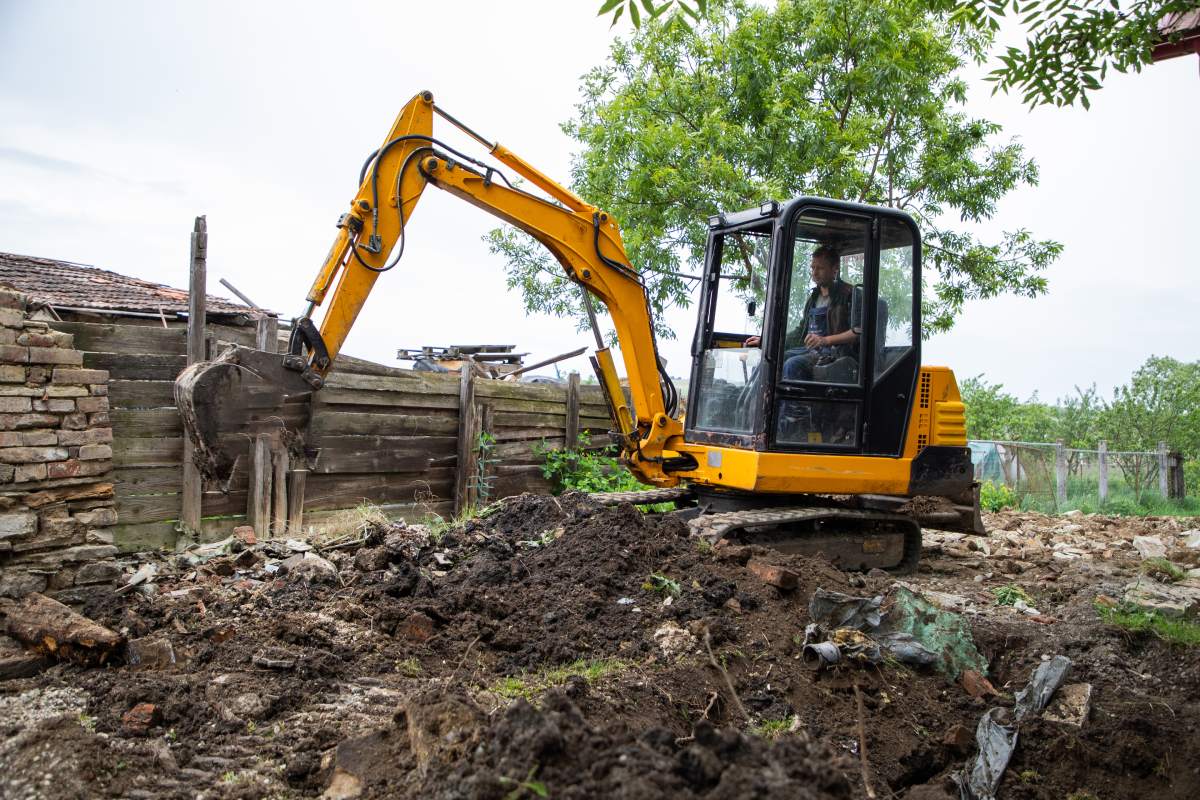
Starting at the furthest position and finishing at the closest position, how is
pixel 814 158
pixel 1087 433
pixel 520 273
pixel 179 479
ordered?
pixel 1087 433
pixel 520 273
pixel 814 158
pixel 179 479

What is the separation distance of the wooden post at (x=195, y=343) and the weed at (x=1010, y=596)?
6468 millimetres

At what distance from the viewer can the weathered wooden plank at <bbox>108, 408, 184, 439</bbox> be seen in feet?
21.5

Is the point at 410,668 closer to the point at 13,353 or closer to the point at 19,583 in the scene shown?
the point at 19,583

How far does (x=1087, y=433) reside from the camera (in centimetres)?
1828

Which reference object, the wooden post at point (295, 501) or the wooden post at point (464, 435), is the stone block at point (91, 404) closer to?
the wooden post at point (295, 501)

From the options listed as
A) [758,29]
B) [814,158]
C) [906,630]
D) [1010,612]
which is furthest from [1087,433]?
[906,630]

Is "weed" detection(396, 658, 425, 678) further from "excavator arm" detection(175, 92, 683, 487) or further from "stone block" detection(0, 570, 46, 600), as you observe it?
"stone block" detection(0, 570, 46, 600)

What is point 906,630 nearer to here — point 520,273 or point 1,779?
point 1,779

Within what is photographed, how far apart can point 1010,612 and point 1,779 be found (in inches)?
228

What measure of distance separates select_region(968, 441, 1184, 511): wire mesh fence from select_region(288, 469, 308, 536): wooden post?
10884 millimetres

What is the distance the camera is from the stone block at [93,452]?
466cm

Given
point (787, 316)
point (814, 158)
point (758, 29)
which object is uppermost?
point (758, 29)

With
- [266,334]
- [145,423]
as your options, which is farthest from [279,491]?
[266,334]

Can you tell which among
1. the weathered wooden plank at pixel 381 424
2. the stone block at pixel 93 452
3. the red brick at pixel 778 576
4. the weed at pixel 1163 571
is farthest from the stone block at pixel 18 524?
the weed at pixel 1163 571
